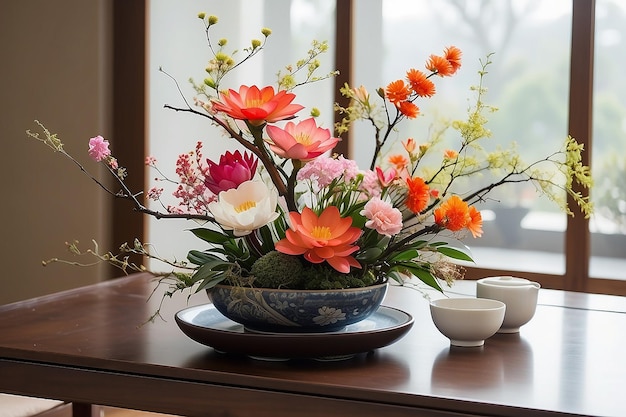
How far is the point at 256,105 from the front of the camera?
1407mm

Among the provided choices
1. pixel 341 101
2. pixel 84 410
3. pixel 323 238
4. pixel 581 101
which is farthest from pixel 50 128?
pixel 323 238

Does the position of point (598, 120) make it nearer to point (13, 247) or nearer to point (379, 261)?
point (379, 261)

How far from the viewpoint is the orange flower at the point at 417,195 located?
1416 millimetres

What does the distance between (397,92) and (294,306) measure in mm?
383

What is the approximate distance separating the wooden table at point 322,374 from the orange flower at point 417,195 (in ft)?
0.80

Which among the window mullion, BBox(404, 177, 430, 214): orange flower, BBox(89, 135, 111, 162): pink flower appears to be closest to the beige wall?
the window mullion

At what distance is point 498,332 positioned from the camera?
167 cm

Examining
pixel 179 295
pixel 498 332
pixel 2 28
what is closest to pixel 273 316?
pixel 498 332

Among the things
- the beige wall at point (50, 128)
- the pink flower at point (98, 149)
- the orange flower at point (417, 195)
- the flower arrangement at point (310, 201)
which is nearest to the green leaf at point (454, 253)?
the flower arrangement at point (310, 201)

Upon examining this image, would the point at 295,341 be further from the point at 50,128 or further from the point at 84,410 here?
the point at 50,128

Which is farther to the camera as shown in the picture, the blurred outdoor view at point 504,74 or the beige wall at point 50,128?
the beige wall at point 50,128

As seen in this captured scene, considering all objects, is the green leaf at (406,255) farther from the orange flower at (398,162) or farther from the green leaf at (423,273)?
the orange flower at (398,162)

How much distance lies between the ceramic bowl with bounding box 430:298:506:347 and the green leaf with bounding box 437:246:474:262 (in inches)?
3.4

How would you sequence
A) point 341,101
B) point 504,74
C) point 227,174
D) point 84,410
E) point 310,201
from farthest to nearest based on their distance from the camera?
point 341,101 → point 504,74 → point 84,410 → point 310,201 → point 227,174
